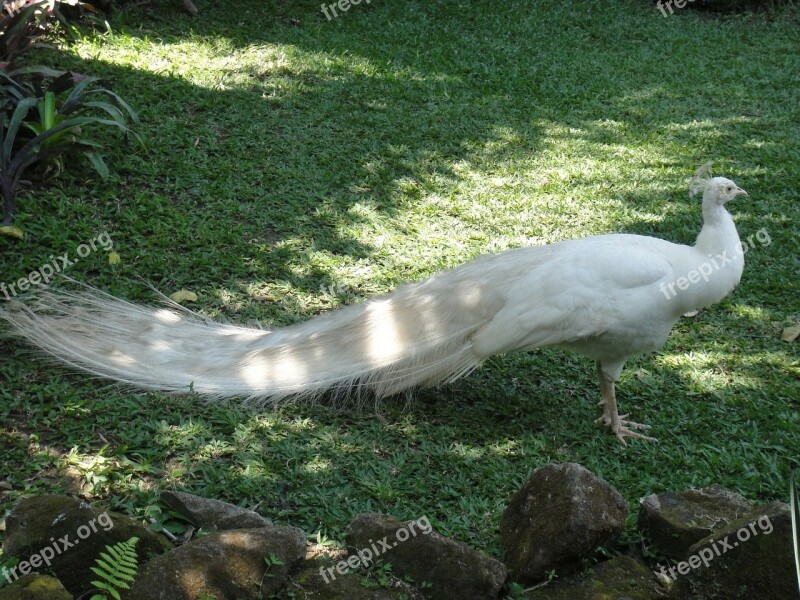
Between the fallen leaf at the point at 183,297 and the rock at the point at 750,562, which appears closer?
the rock at the point at 750,562

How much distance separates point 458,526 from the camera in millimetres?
3475

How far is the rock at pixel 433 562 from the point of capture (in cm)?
278

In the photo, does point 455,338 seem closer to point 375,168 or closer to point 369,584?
point 369,584

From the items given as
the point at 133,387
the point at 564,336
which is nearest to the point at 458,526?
the point at 564,336

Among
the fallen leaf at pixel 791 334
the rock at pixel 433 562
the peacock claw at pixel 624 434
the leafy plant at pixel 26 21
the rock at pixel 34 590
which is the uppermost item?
the leafy plant at pixel 26 21

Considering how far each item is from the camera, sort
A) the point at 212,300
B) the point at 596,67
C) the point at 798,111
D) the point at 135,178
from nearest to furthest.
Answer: the point at 212,300 → the point at 135,178 → the point at 798,111 → the point at 596,67

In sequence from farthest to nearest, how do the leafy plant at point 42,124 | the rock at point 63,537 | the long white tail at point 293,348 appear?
the leafy plant at point 42,124
the long white tail at point 293,348
the rock at point 63,537

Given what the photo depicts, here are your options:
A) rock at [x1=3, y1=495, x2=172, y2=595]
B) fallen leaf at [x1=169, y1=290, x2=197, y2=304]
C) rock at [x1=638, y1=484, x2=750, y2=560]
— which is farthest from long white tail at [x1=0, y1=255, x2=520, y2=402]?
rock at [x1=3, y1=495, x2=172, y2=595]

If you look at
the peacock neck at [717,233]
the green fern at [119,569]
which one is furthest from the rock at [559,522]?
the peacock neck at [717,233]

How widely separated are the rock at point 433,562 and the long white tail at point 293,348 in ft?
4.34

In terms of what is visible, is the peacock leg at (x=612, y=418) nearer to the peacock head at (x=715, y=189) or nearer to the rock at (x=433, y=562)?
the peacock head at (x=715, y=189)

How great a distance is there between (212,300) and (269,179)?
1678 millimetres

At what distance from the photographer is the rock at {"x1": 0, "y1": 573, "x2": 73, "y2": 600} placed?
2.32 meters

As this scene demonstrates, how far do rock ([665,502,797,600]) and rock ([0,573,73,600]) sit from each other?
1.93 m
